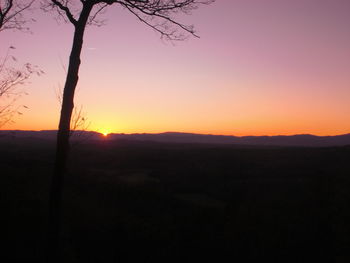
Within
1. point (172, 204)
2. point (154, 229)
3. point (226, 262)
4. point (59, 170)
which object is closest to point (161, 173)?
point (172, 204)

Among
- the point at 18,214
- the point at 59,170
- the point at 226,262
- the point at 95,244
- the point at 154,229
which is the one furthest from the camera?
the point at 154,229

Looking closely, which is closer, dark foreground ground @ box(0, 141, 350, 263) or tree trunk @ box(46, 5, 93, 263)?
tree trunk @ box(46, 5, 93, 263)

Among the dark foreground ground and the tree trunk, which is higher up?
the tree trunk

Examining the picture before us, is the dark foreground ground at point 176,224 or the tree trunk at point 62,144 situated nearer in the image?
the tree trunk at point 62,144

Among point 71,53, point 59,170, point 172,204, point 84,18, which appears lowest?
point 172,204

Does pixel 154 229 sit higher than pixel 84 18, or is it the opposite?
pixel 84 18

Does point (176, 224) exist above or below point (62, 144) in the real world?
below

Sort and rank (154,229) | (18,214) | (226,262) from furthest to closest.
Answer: (154,229)
(18,214)
(226,262)

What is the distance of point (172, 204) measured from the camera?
14227 millimetres

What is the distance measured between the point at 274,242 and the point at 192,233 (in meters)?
2.00

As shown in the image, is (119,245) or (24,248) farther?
(119,245)

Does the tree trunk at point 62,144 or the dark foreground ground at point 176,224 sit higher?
the tree trunk at point 62,144

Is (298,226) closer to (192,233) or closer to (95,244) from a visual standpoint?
(192,233)

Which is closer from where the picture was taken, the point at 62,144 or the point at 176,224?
the point at 62,144
